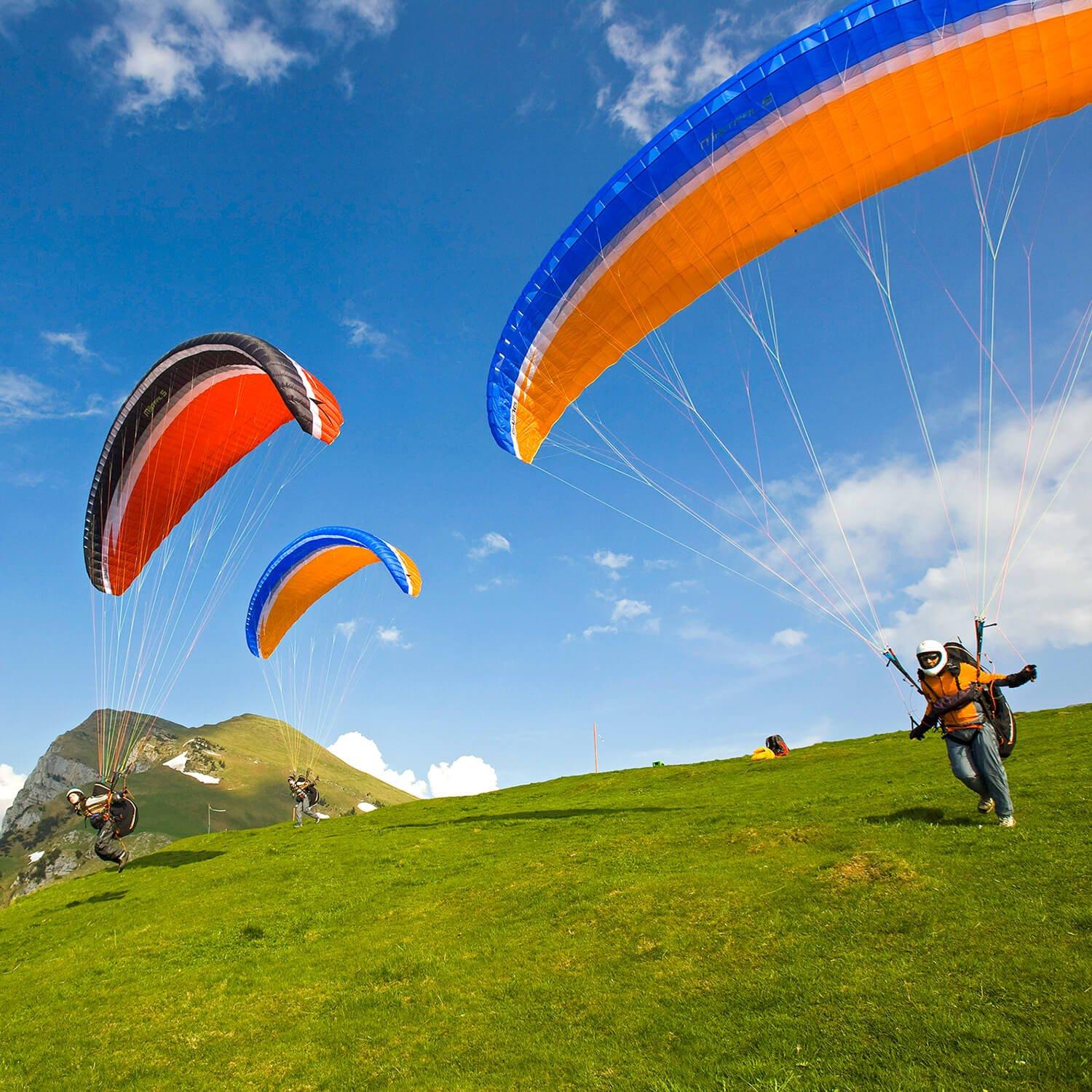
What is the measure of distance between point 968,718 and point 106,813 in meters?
18.1

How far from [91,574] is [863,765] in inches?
849

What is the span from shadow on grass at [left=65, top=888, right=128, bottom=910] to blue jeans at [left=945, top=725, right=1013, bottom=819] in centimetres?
1883

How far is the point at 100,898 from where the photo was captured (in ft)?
60.9

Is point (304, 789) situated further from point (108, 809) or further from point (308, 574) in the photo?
point (108, 809)

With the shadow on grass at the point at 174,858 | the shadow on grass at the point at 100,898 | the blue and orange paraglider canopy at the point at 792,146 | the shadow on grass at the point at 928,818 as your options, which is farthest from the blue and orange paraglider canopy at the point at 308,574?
the shadow on grass at the point at 928,818

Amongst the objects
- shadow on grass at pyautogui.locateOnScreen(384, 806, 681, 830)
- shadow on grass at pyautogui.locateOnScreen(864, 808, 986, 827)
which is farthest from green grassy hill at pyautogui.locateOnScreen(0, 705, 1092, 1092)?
shadow on grass at pyautogui.locateOnScreen(384, 806, 681, 830)

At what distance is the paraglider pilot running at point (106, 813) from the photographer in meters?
16.9

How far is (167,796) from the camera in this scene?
164375 millimetres

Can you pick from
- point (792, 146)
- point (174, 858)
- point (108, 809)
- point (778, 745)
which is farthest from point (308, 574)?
point (792, 146)

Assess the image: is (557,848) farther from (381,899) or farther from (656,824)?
(381,899)

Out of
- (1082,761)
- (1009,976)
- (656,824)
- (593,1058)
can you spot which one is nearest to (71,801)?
(656,824)

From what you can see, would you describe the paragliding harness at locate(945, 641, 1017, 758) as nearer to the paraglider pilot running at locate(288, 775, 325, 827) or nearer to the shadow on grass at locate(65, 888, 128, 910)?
the shadow on grass at locate(65, 888, 128, 910)

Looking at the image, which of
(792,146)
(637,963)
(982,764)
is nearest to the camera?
(637,963)

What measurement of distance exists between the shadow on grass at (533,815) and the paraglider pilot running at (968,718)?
8.06m
